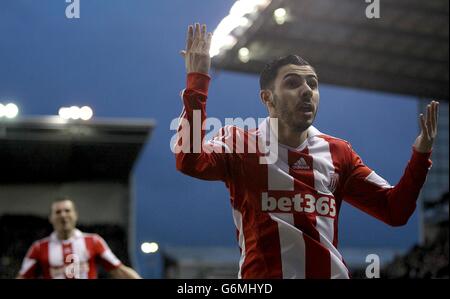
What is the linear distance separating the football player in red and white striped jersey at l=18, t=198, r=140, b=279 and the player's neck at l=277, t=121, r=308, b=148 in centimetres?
333

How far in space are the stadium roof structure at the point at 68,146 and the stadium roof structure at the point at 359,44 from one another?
2134mm

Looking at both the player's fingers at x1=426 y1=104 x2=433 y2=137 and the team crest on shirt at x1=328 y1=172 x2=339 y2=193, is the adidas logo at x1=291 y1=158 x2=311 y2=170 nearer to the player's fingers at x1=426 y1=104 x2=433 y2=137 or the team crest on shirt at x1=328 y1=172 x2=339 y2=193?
the team crest on shirt at x1=328 y1=172 x2=339 y2=193

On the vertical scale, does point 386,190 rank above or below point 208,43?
below

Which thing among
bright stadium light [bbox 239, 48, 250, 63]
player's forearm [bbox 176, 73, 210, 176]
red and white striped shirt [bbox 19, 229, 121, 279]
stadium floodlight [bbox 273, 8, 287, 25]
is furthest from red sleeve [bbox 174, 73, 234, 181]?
bright stadium light [bbox 239, 48, 250, 63]

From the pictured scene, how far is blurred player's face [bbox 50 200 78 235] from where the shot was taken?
5.68m

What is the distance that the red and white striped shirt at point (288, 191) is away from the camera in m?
2.31

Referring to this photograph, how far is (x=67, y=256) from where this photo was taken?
18.3ft

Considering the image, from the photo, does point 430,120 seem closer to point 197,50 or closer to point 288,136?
point 288,136

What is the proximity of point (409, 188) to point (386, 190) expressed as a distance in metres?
0.12

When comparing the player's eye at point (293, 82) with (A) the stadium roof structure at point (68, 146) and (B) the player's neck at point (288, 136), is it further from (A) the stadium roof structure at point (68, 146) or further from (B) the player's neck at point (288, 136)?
(A) the stadium roof structure at point (68, 146)

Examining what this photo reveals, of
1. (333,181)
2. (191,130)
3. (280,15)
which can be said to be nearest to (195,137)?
(191,130)

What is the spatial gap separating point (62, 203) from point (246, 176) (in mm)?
3557

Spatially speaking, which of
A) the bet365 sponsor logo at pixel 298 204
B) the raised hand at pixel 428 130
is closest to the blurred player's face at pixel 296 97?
the bet365 sponsor logo at pixel 298 204
